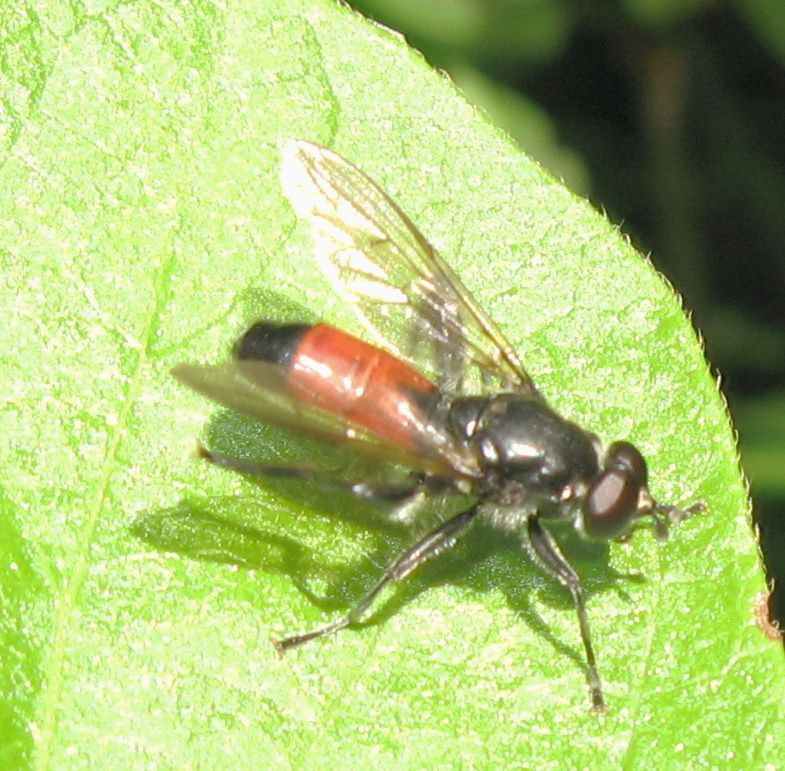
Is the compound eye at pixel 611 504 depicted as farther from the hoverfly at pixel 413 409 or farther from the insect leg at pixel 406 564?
the insect leg at pixel 406 564

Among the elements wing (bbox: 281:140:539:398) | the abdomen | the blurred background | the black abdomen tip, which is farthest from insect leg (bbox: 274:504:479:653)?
the blurred background

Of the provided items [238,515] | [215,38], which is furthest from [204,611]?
[215,38]

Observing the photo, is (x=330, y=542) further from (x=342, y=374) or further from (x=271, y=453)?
(x=342, y=374)

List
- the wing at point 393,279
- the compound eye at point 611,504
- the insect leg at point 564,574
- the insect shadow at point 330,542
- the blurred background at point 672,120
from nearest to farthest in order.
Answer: the insect leg at point 564,574 < the insect shadow at point 330,542 < the compound eye at point 611,504 < the wing at point 393,279 < the blurred background at point 672,120

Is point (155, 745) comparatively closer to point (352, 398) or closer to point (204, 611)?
point (204, 611)

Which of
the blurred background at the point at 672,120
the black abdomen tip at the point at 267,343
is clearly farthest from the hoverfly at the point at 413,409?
the blurred background at the point at 672,120

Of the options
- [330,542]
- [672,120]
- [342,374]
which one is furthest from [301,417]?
[672,120]
